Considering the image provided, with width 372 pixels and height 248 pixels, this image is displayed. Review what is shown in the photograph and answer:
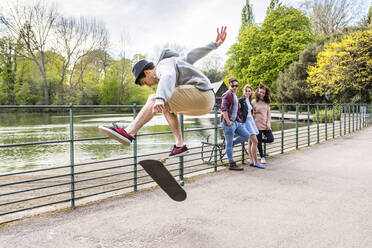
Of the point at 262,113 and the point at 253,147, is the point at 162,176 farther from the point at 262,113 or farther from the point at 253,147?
the point at 262,113

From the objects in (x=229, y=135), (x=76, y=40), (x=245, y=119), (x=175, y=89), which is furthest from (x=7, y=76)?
(x=175, y=89)

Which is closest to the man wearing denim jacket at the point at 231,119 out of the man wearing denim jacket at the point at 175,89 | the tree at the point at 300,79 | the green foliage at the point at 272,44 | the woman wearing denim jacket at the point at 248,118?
the woman wearing denim jacket at the point at 248,118

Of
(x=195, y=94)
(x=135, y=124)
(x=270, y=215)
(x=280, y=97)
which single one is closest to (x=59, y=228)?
(x=135, y=124)

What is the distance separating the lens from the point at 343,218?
130 inches

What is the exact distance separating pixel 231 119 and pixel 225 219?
2.54 m

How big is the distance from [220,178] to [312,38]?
33.2m

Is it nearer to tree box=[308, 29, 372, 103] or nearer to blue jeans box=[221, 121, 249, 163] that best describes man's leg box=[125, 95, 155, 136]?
blue jeans box=[221, 121, 249, 163]

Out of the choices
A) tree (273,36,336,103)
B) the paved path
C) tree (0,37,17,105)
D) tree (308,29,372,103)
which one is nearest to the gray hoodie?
the paved path

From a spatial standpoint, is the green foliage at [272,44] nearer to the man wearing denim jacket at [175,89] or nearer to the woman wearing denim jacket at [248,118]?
the woman wearing denim jacket at [248,118]

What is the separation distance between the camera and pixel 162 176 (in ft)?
9.77

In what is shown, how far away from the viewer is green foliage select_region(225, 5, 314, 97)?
3300cm

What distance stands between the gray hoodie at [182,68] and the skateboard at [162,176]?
894 mm

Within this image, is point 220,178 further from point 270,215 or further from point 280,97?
point 280,97

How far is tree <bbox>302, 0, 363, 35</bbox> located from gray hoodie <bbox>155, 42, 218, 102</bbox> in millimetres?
36829
